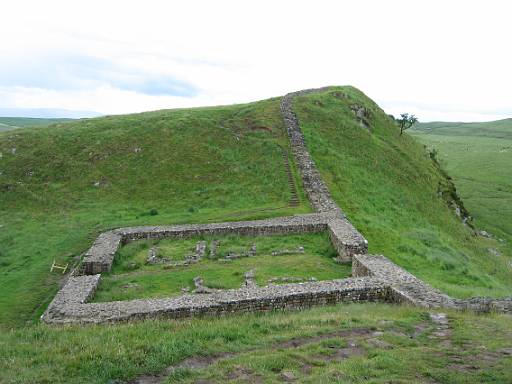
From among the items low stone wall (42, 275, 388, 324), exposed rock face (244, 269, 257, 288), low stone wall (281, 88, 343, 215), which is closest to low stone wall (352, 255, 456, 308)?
low stone wall (42, 275, 388, 324)

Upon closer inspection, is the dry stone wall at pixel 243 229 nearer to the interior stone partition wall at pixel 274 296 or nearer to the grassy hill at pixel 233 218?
the interior stone partition wall at pixel 274 296

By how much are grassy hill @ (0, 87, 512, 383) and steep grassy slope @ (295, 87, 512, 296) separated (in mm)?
206

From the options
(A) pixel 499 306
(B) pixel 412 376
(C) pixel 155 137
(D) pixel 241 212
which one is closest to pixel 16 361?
(B) pixel 412 376

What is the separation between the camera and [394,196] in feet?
131

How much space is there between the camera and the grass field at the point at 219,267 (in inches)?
843

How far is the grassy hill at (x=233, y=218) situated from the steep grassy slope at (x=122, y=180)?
0.20 metres

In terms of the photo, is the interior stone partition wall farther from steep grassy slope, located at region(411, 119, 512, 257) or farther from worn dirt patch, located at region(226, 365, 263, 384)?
steep grassy slope, located at region(411, 119, 512, 257)

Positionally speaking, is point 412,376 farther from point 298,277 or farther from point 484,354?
point 298,277

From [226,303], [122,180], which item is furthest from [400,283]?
[122,180]

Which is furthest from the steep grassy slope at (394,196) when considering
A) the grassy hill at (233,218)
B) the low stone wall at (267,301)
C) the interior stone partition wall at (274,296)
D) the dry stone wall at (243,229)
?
the low stone wall at (267,301)

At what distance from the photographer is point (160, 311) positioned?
16.2 meters

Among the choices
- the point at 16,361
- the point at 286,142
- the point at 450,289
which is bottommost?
the point at 450,289

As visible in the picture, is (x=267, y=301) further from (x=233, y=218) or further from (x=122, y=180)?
(x=122, y=180)

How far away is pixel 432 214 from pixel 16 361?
38400mm
